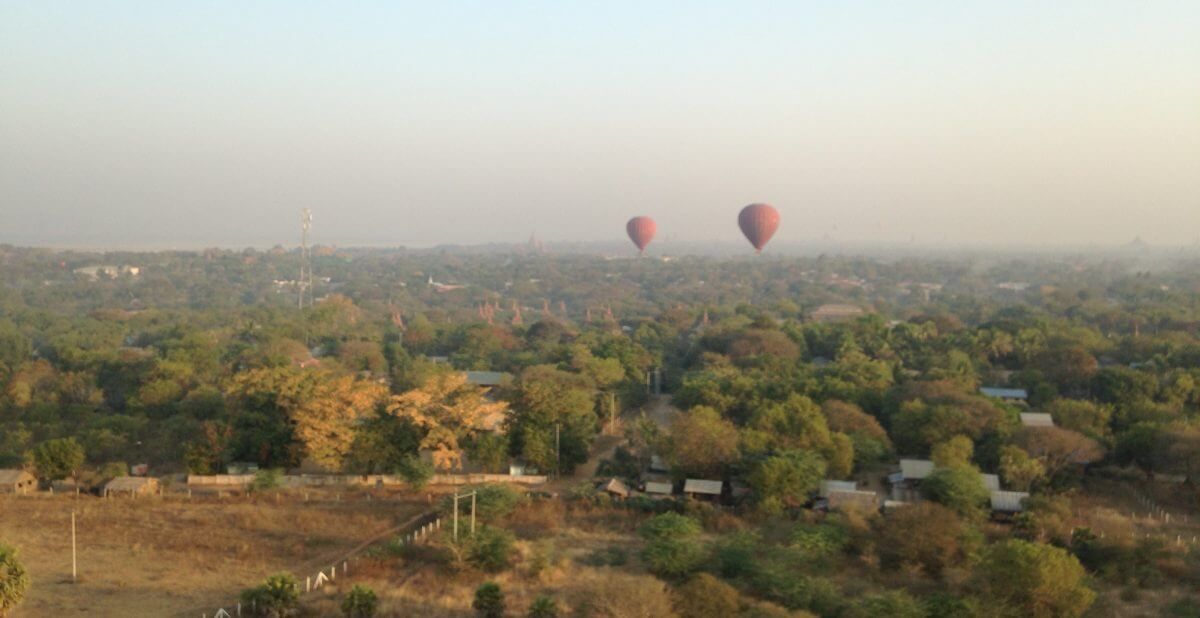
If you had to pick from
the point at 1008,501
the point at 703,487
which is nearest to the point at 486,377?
the point at 703,487

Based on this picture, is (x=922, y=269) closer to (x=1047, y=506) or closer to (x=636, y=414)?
(x=636, y=414)

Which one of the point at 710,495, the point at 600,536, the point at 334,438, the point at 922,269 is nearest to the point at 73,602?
the point at 334,438

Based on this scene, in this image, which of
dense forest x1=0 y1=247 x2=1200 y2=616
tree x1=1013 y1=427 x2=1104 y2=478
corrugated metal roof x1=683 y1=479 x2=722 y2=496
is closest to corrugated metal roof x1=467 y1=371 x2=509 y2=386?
dense forest x1=0 y1=247 x2=1200 y2=616

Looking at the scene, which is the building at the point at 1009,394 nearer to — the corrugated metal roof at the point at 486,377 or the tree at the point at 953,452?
the tree at the point at 953,452

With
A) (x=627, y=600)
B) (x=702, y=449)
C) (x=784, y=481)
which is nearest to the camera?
Result: (x=627, y=600)

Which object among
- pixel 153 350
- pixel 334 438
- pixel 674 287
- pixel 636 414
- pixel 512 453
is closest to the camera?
pixel 334 438

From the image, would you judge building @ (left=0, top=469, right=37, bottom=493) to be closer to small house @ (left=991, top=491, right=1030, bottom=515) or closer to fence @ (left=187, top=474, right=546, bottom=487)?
fence @ (left=187, top=474, right=546, bottom=487)

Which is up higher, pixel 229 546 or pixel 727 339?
pixel 727 339

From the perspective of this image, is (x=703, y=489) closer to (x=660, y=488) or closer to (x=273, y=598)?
(x=660, y=488)
